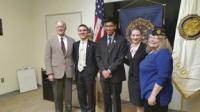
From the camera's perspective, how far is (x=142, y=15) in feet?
12.1

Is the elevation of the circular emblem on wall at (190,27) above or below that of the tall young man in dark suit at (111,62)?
above


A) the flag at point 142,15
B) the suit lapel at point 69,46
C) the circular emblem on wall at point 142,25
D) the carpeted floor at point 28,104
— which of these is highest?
the flag at point 142,15

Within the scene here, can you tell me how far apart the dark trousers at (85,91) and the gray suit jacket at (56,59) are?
221mm

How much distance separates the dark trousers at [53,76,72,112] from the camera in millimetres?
3176

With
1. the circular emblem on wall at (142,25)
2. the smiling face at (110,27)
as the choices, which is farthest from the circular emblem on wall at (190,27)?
the smiling face at (110,27)

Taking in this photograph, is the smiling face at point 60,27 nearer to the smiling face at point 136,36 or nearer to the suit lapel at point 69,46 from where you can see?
the suit lapel at point 69,46

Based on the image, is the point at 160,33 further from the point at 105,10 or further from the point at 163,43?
the point at 105,10

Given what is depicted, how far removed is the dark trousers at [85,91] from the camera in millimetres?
3039

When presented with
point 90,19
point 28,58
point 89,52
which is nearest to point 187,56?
point 89,52

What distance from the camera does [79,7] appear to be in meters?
4.53

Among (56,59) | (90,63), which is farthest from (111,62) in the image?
(56,59)

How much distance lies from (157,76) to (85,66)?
127 centimetres

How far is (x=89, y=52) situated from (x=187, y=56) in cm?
139

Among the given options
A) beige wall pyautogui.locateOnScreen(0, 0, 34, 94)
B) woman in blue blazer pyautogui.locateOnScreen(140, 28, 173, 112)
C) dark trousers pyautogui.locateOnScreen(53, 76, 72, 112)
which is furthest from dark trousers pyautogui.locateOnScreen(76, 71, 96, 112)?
beige wall pyautogui.locateOnScreen(0, 0, 34, 94)
